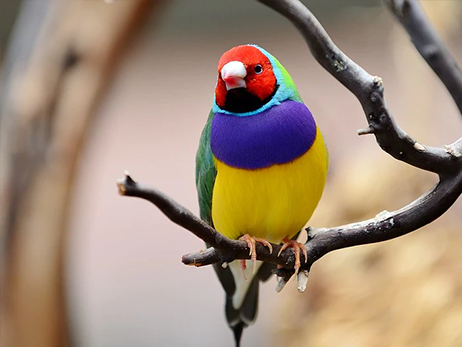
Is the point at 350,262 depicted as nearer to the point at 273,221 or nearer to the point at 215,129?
the point at 273,221

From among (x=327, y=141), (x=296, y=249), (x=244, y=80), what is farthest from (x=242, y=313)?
(x=327, y=141)

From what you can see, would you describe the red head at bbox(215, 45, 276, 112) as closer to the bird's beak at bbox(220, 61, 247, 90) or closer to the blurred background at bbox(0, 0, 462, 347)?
the bird's beak at bbox(220, 61, 247, 90)

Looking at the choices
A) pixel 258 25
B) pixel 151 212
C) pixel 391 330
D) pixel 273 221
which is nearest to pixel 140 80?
pixel 151 212

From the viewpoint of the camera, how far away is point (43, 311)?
0.95 metres

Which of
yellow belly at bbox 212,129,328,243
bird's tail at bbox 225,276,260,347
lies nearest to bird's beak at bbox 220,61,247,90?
yellow belly at bbox 212,129,328,243

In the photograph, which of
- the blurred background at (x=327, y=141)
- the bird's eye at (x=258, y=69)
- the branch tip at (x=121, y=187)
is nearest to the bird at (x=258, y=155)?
the bird's eye at (x=258, y=69)

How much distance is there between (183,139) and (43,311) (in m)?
1.41

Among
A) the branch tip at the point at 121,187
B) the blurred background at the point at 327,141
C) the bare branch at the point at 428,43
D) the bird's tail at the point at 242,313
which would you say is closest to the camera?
the branch tip at the point at 121,187

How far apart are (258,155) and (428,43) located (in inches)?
6.0

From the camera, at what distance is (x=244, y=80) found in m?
0.43

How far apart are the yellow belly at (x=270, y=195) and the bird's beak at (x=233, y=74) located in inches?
4.0

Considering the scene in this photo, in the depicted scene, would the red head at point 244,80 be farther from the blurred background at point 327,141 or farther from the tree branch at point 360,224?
the blurred background at point 327,141

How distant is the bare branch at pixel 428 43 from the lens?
43 cm

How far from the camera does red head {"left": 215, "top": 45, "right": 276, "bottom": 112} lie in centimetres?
41
